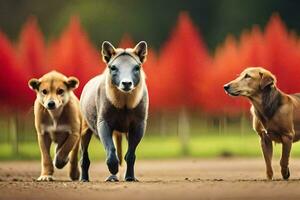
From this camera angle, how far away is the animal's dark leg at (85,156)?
15.6 meters

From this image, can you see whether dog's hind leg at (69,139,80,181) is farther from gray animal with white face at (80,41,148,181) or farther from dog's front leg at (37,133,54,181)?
gray animal with white face at (80,41,148,181)

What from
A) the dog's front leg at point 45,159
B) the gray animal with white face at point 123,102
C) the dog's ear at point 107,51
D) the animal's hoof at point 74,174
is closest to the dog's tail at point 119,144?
the animal's hoof at point 74,174

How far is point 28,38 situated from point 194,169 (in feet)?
73.8

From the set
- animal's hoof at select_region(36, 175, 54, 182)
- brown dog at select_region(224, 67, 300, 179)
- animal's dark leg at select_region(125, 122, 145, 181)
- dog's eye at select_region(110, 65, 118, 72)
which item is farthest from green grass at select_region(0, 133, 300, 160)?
dog's eye at select_region(110, 65, 118, 72)

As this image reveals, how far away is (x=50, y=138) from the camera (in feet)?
49.9

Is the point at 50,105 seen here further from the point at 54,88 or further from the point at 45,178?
the point at 45,178

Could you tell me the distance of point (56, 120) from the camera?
1512cm

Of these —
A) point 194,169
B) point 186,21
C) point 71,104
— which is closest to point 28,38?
point 186,21

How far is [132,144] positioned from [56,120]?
1366mm

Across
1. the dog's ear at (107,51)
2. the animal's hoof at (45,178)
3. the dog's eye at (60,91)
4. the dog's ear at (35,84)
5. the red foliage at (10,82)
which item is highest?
the red foliage at (10,82)

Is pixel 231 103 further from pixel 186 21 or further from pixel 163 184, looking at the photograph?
pixel 163 184

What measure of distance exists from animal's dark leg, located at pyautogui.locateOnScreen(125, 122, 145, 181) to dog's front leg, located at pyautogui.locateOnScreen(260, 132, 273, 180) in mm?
1855

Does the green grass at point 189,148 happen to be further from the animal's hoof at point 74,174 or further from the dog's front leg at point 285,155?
the dog's front leg at point 285,155

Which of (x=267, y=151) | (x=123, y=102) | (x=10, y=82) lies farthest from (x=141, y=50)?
(x=10, y=82)
